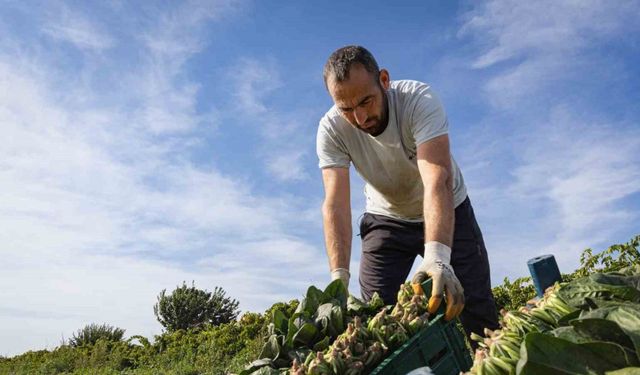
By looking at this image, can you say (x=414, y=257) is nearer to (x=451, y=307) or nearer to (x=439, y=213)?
(x=439, y=213)

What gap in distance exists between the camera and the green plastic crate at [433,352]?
1622mm

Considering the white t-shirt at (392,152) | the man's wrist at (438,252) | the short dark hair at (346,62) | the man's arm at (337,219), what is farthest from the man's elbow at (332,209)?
the man's wrist at (438,252)

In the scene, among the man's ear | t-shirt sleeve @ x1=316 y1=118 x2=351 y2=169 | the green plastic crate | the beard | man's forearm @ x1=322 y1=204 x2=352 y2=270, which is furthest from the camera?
t-shirt sleeve @ x1=316 y1=118 x2=351 y2=169

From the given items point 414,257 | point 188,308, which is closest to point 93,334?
point 188,308

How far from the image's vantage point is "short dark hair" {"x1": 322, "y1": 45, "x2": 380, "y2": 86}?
3.04m

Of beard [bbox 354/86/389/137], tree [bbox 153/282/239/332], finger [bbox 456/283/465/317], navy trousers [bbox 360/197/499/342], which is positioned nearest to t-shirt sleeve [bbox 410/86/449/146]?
beard [bbox 354/86/389/137]

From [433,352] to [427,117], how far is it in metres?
1.77

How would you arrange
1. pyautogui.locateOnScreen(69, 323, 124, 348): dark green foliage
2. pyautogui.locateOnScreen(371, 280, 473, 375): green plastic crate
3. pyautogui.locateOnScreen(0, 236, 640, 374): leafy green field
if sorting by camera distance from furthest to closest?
pyautogui.locateOnScreen(69, 323, 124, 348): dark green foliage < pyautogui.locateOnScreen(0, 236, 640, 374): leafy green field < pyautogui.locateOnScreen(371, 280, 473, 375): green plastic crate

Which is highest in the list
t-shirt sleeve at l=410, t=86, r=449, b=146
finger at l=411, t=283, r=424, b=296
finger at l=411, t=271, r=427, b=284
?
t-shirt sleeve at l=410, t=86, r=449, b=146

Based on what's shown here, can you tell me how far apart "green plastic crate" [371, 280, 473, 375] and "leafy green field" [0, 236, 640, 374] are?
3199mm

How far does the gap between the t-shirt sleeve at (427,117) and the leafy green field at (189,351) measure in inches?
87.1

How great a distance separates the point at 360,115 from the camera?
3191 mm

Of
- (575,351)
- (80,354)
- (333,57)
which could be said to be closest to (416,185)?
(333,57)

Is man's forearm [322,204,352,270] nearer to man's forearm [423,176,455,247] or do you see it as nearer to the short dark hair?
man's forearm [423,176,455,247]
